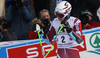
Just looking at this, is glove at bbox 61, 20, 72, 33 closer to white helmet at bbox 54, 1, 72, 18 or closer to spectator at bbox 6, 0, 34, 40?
white helmet at bbox 54, 1, 72, 18

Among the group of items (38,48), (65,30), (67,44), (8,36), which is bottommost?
(38,48)

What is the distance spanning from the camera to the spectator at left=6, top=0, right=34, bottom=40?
683 cm

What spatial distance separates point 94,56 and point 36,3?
309cm


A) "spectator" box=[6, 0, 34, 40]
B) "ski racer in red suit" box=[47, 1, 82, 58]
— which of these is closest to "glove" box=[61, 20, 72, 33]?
"ski racer in red suit" box=[47, 1, 82, 58]

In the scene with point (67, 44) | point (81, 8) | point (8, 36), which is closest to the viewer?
point (67, 44)

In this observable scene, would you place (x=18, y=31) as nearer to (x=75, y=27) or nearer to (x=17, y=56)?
(x=17, y=56)

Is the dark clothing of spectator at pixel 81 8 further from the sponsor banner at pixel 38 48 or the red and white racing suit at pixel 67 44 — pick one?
the red and white racing suit at pixel 67 44

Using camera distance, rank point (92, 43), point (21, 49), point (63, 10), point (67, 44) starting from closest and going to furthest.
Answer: point (63, 10) → point (67, 44) → point (21, 49) → point (92, 43)

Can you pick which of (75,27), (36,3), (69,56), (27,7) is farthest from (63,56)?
(36,3)

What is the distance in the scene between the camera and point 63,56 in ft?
16.9

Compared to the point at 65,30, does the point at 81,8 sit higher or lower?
higher

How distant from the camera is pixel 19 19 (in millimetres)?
6938

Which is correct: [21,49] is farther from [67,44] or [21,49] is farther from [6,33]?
[67,44]

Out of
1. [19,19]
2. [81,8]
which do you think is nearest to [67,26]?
[19,19]
